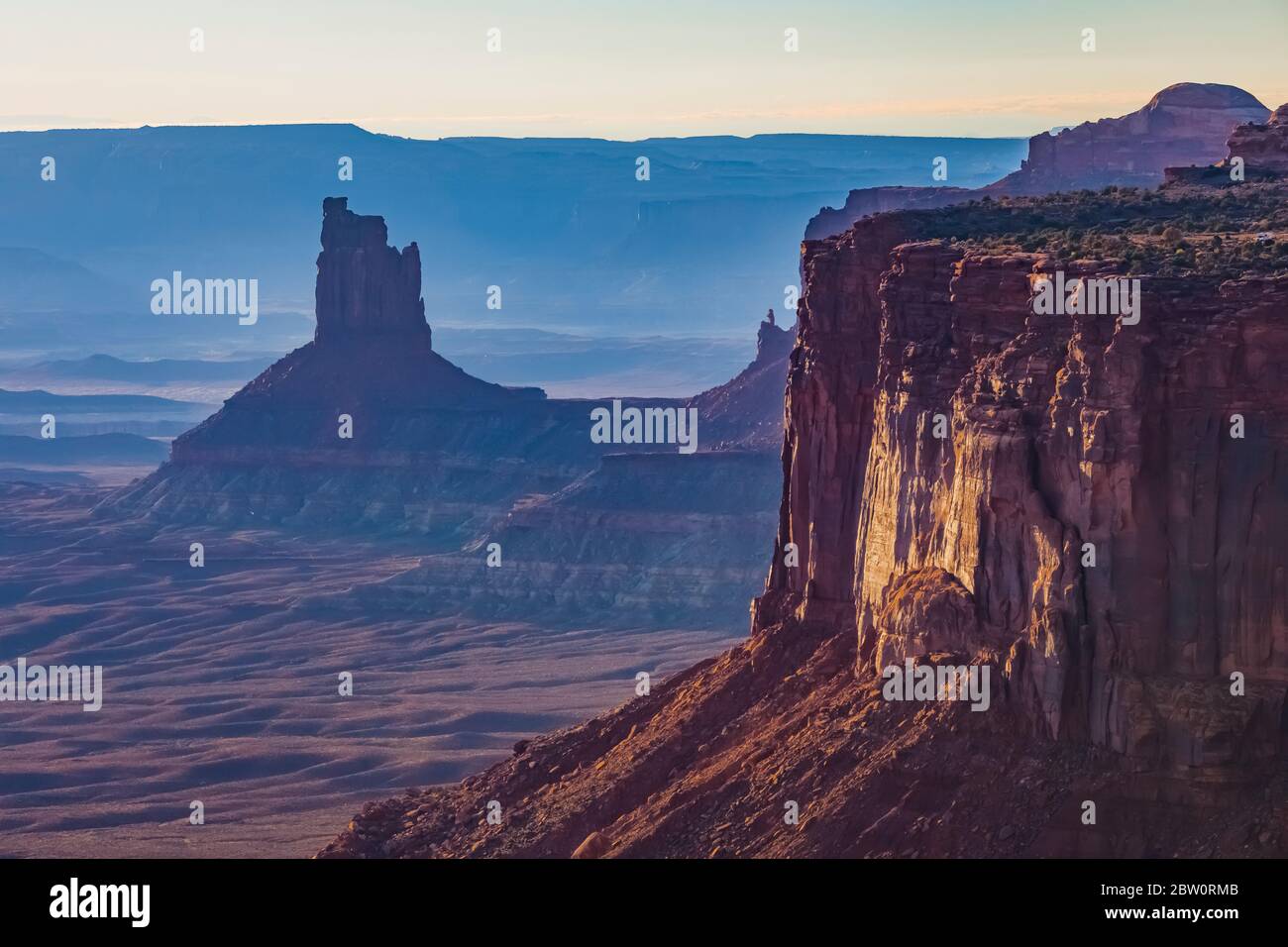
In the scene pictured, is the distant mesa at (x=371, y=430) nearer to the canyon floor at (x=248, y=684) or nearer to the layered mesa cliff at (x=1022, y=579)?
the canyon floor at (x=248, y=684)

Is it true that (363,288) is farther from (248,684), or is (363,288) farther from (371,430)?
(248,684)

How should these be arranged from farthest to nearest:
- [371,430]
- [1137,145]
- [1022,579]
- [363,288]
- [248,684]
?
[363,288] → [371,430] → [1137,145] → [248,684] → [1022,579]

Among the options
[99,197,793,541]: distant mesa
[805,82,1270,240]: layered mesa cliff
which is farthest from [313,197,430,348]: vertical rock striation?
[805,82,1270,240]: layered mesa cliff

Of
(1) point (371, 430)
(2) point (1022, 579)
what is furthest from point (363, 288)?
(2) point (1022, 579)

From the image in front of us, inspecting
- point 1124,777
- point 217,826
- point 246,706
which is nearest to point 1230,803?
point 1124,777

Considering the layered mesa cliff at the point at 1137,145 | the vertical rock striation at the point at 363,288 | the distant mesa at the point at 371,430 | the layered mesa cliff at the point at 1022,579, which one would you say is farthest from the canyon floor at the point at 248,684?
the layered mesa cliff at the point at 1022,579

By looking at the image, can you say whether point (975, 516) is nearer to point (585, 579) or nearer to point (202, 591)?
point (585, 579)
